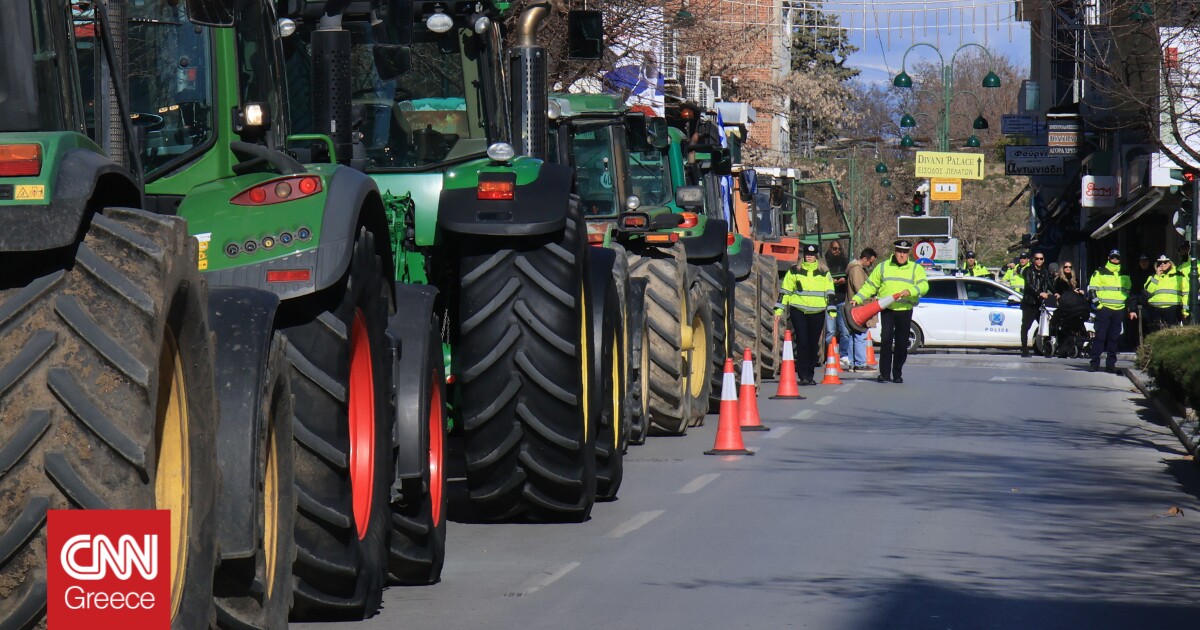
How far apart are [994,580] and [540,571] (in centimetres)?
217

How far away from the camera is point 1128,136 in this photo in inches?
1799

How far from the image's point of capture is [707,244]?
60.3 ft

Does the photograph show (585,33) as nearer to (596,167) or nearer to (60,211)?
(596,167)

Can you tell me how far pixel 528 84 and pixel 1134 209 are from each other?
3271cm

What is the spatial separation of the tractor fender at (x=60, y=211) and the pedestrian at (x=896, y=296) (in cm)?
1996

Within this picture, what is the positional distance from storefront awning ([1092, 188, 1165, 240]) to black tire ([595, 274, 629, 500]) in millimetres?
28399

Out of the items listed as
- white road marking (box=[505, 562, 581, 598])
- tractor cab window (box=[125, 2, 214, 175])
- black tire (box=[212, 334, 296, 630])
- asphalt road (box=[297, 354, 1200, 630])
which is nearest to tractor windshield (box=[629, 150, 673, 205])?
asphalt road (box=[297, 354, 1200, 630])

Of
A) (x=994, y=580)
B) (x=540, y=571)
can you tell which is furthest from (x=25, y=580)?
(x=994, y=580)

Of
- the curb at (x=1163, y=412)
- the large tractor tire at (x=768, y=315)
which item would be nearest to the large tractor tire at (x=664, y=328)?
the curb at (x=1163, y=412)

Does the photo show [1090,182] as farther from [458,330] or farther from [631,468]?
[458,330]

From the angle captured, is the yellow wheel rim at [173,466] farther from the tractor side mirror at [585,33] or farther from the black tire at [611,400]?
the tractor side mirror at [585,33]

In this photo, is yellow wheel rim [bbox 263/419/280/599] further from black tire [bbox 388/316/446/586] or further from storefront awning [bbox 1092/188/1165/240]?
storefront awning [bbox 1092/188/1165/240]

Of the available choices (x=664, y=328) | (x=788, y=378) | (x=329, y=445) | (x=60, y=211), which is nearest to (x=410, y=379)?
(x=329, y=445)

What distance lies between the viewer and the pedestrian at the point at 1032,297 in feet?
114
